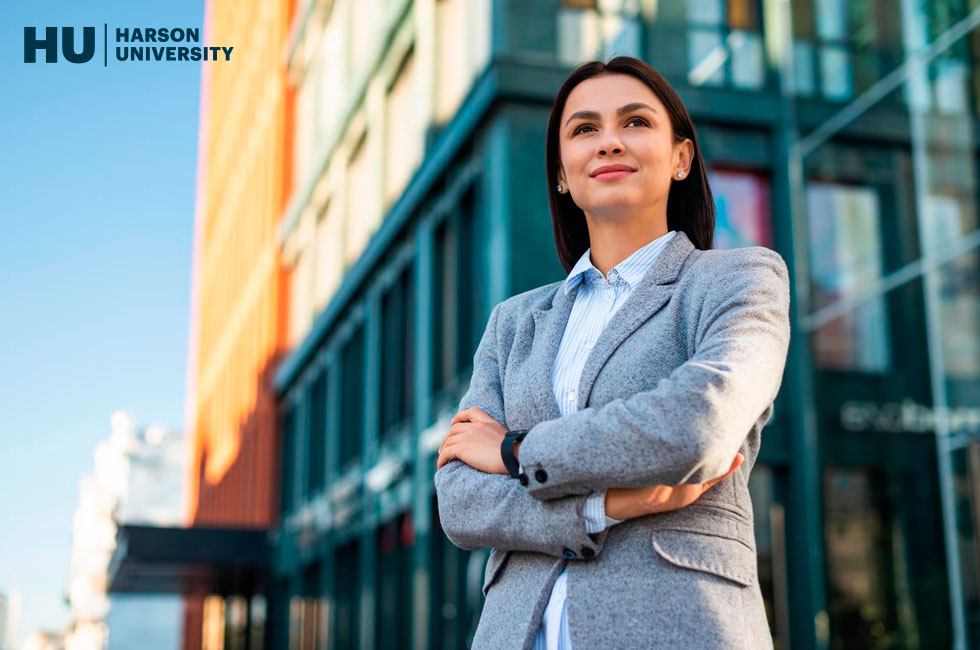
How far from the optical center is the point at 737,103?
13977 millimetres

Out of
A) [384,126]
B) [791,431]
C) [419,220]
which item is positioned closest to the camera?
[791,431]

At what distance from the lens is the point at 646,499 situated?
6.90 feet

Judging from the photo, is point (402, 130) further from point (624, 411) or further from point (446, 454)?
point (624, 411)

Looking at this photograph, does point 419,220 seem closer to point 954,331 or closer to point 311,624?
point 954,331

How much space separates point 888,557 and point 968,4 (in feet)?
17.5

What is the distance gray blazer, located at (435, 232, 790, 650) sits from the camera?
206cm

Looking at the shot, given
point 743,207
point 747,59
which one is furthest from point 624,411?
point 747,59

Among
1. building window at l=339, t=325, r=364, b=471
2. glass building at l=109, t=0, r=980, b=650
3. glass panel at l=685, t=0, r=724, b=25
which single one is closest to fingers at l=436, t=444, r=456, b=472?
glass building at l=109, t=0, r=980, b=650

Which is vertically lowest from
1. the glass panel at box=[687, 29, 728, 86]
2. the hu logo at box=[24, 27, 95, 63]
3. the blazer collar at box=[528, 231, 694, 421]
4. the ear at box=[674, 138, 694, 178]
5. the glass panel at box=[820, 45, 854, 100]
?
the blazer collar at box=[528, 231, 694, 421]

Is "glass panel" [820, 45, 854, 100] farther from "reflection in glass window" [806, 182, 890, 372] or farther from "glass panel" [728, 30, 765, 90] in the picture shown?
"reflection in glass window" [806, 182, 890, 372]

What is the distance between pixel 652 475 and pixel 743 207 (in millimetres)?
12469

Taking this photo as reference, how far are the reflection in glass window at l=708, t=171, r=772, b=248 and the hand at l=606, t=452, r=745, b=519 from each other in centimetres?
1194

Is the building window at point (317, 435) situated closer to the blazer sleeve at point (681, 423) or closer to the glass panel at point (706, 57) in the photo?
the glass panel at point (706, 57)

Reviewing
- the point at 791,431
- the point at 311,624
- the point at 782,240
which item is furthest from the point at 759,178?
the point at 311,624
